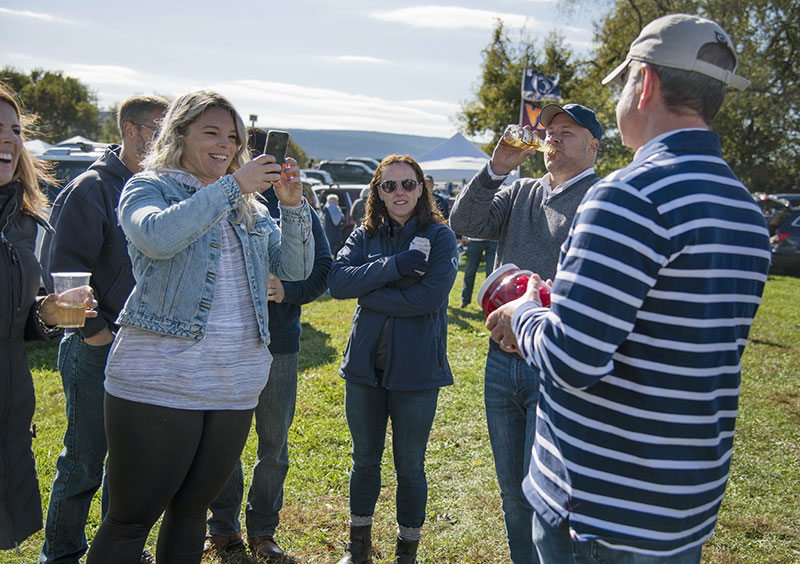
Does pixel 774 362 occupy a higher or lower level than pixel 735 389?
lower

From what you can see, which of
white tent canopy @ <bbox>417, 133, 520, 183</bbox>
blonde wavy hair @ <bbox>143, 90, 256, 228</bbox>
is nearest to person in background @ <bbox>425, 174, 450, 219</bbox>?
blonde wavy hair @ <bbox>143, 90, 256, 228</bbox>

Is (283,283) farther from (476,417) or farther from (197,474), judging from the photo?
(476,417)

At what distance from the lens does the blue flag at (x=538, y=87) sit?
15.0 meters

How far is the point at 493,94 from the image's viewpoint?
2945 cm

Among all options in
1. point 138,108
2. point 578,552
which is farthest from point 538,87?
point 578,552

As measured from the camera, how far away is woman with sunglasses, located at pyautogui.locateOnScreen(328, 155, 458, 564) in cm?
319

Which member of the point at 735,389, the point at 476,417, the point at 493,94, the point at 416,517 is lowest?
the point at 476,417

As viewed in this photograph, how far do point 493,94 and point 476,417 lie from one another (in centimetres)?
2629

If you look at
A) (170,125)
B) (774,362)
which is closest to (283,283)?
(170,125)

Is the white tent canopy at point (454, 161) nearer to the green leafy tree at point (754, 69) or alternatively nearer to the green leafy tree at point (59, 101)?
the green leafy tree at point (754, 69)

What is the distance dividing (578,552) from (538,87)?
1515 cm

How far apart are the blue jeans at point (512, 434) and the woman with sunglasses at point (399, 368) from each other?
42 centimetres

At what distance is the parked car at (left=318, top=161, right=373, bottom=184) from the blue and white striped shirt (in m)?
28.6

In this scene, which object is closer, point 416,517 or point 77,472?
point 77,472
